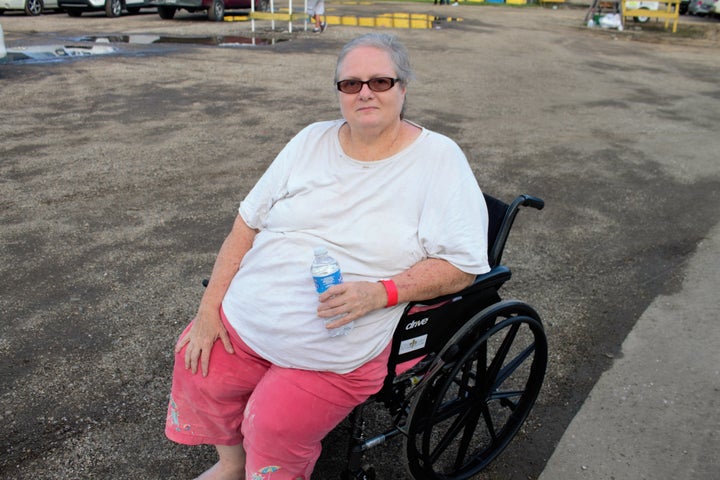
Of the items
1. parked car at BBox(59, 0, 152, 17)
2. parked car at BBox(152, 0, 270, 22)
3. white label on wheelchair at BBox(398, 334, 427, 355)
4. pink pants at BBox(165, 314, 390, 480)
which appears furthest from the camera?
parked car at BBox(59, 0, 152, 17)

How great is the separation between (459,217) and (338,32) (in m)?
15.4

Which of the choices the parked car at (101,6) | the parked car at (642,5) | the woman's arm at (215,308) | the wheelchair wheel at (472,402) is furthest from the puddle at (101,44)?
the parked car at (642,5)

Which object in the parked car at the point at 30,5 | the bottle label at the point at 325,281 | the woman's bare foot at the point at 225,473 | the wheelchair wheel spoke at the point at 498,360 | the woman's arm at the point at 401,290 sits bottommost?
the woman's bare foot at the point at 225,473

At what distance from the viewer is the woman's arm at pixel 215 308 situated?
2275mm

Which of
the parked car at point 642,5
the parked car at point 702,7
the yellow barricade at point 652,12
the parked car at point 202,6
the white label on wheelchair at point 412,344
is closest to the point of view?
the white label on wheelchair at point 412,344

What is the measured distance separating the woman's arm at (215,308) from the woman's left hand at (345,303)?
16.1 inches

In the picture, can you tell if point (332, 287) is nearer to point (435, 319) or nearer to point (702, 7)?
point (435, 319)

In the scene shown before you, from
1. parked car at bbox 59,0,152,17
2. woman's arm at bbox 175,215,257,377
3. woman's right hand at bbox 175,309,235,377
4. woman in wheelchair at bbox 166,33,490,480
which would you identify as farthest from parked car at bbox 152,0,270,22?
woman's right hand at bbox 175,309,235,377

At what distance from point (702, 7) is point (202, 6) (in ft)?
64.1

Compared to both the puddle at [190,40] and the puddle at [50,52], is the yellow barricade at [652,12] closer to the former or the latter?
the puddle at [190,40]

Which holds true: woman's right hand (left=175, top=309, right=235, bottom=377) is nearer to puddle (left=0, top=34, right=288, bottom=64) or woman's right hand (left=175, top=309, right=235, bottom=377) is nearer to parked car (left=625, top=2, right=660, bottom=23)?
puddle (left=0, top=34, right=288, bottom=64)

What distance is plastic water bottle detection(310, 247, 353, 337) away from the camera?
211cm

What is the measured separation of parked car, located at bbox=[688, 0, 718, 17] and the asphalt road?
15.9 m

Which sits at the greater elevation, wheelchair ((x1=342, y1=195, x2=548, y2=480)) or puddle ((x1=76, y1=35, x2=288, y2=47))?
puddle ((x1=76, y1=35, x2=288, y2=47))
